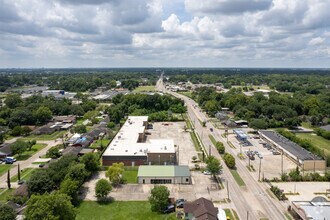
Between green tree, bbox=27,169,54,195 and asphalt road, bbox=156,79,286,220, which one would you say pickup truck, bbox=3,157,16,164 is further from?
asphalt road, bbox=156,79,286,220

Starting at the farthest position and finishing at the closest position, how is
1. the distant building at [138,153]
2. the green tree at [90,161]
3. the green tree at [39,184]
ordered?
the distant building at [138,153] → the green tree at [90,161] → the green tree at [39,184]

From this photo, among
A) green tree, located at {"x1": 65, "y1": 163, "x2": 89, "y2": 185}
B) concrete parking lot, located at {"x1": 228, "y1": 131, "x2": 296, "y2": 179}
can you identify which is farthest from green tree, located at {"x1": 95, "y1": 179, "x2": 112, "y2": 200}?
concrete parking lot, located at {"x1": 228, "y1": 131, "x2": 296, "y2": 179}

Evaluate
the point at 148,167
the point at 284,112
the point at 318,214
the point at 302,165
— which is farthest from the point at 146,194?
the point at 284,112

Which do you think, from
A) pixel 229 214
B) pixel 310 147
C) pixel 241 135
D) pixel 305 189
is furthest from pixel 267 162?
pixel 229 214

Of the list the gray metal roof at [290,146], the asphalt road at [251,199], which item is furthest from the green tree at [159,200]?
the gray metal roof at [290,146]

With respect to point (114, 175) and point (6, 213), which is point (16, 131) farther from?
point (6, 213)

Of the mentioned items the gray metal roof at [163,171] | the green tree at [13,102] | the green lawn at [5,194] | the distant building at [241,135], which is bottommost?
the green lawn at [5,194]

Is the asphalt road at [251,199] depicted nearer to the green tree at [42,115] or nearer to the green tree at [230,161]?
the green tree at [230,161]
